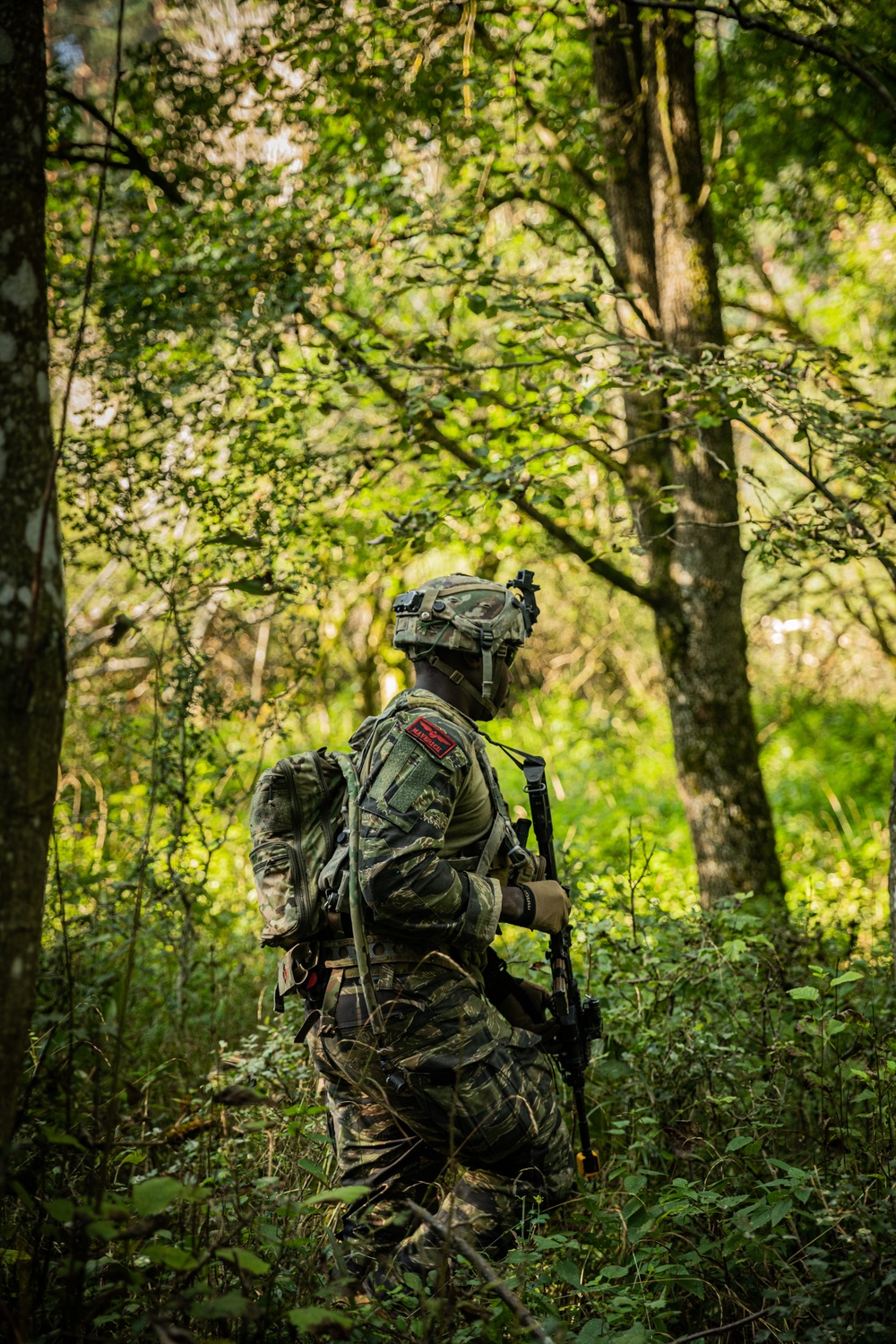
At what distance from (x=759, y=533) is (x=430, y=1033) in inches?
103

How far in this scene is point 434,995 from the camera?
2965 millimetres

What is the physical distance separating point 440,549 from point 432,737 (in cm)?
363

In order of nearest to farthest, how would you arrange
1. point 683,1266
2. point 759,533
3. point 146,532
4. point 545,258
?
point 683,1266 < point 759,533 < point 146,532 < point 545,258

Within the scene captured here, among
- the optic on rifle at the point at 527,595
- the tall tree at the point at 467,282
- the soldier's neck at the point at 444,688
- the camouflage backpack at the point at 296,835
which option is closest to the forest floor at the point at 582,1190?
the camouflage backpack at the point at 296,835

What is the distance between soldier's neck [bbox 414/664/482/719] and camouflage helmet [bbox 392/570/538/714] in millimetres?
22

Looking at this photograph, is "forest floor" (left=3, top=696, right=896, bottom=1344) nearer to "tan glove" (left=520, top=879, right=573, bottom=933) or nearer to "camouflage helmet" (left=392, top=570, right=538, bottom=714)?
"tan glove" (left=520, top=879, right=573, bottom=933)

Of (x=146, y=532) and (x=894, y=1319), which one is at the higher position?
(x=146, y=532)

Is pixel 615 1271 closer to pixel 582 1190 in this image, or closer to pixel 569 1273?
pixel 569 1273

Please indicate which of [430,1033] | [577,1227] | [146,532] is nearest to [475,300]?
[146,532]

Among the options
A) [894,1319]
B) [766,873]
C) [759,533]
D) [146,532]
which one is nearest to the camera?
[894,1319]

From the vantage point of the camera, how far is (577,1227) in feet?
10.8

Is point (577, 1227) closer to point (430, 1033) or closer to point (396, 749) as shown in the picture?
point (430, 1033)

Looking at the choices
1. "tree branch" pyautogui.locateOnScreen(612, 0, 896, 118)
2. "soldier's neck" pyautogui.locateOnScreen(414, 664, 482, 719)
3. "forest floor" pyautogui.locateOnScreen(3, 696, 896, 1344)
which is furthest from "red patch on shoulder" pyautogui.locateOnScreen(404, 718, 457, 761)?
"tree branch" pyautogui.locateOnScreen(612, 0, 896, 118)

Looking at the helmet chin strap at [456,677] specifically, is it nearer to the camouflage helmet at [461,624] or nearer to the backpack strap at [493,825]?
the camouflage helmet at [461,624]
